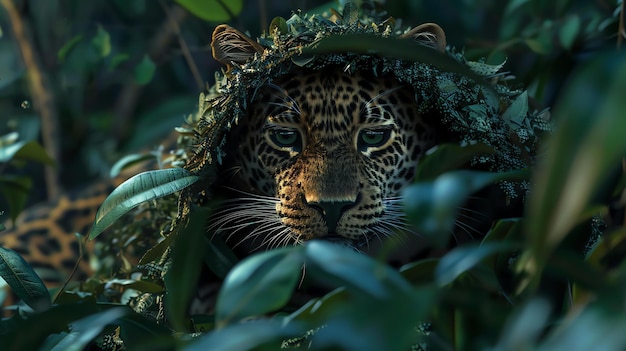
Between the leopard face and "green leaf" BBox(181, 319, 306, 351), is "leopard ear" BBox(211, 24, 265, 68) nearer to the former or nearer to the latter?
the leopard face

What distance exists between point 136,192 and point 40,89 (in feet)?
6.23

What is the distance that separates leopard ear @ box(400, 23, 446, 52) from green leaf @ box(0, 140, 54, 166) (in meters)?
0.91

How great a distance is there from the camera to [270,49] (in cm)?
144

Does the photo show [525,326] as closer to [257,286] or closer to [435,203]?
[435,203]

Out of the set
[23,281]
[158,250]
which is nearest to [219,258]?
[158,250]

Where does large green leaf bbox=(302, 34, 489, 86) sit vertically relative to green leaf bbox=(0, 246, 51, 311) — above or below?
above

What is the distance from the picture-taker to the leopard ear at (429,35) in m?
1.43

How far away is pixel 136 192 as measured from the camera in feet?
4.20

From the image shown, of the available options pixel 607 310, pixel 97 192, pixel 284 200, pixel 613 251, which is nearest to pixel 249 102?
pixel 284 200

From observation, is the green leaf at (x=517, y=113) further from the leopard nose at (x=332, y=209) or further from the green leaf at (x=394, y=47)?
the green leaf at (x=394, y=47)

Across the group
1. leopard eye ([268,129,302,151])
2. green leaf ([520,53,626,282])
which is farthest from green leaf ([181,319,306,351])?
leopard eye ([268,129,302,151])

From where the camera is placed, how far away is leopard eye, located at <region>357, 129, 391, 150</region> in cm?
150

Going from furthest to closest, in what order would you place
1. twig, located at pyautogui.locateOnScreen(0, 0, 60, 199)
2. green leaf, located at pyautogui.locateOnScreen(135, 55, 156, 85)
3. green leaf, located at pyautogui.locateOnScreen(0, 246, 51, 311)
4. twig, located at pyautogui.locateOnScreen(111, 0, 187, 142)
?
twig, located at pyautogui.locateOnScreen(111, 0, 187, 142) → twig, located at pyautogui.locateOnScreen(0, 0, 60, 199) → green leaf, located at pyautogui.locateOnScreen(135, 55, 156, 85) → green leaf, located at pyautogui.locateOnScreen(0, 246, 51, 311)

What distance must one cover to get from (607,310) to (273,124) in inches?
35.7
